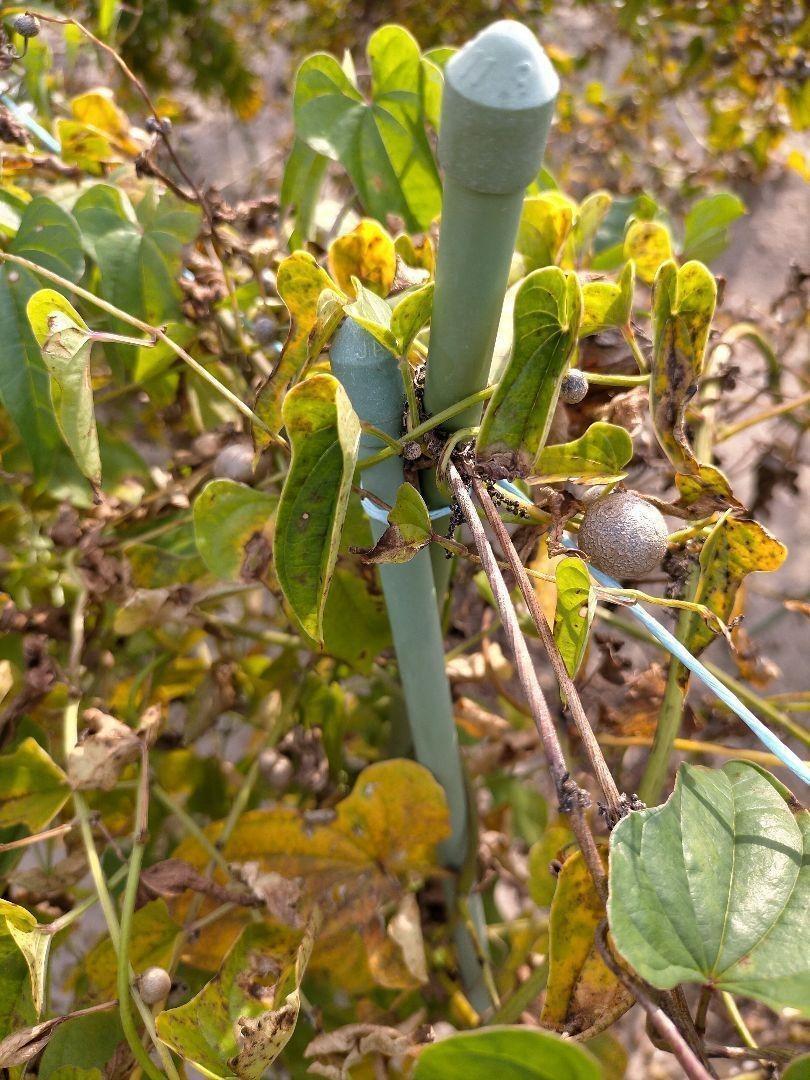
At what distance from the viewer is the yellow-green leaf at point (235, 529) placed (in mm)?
502

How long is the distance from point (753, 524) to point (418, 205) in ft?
1.11

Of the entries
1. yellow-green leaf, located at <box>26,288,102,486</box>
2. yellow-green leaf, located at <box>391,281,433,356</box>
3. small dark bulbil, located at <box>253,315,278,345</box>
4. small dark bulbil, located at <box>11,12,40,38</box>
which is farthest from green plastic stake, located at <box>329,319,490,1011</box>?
small dark bulbil, located at <box>11,12,40,38</box>

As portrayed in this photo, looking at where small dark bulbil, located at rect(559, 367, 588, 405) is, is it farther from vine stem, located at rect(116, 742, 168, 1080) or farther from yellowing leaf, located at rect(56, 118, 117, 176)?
yellowing leaf, located at rect(56, 118, 117, 176)

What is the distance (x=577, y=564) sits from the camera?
0.37 metres

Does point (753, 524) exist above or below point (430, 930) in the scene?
above

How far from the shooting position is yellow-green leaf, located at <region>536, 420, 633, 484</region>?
1.35 feet

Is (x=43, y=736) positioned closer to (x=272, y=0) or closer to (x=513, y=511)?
(x=513, y=511)

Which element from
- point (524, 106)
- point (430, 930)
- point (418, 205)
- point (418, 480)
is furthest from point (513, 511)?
point (430, 930)

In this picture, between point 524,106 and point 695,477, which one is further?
point 695,477

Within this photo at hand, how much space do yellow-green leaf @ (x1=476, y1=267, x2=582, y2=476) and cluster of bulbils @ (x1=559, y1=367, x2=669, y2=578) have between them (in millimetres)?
47

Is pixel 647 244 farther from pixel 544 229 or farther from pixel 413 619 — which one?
pixel 413 619

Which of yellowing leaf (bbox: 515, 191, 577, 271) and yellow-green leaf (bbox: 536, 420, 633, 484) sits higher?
yellowing leaf (bbox: 515, 191, 577, 271)

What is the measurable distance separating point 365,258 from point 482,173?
0.17m

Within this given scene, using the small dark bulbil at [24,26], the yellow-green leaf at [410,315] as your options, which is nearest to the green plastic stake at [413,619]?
the yellow-green leaf at [410,315]
